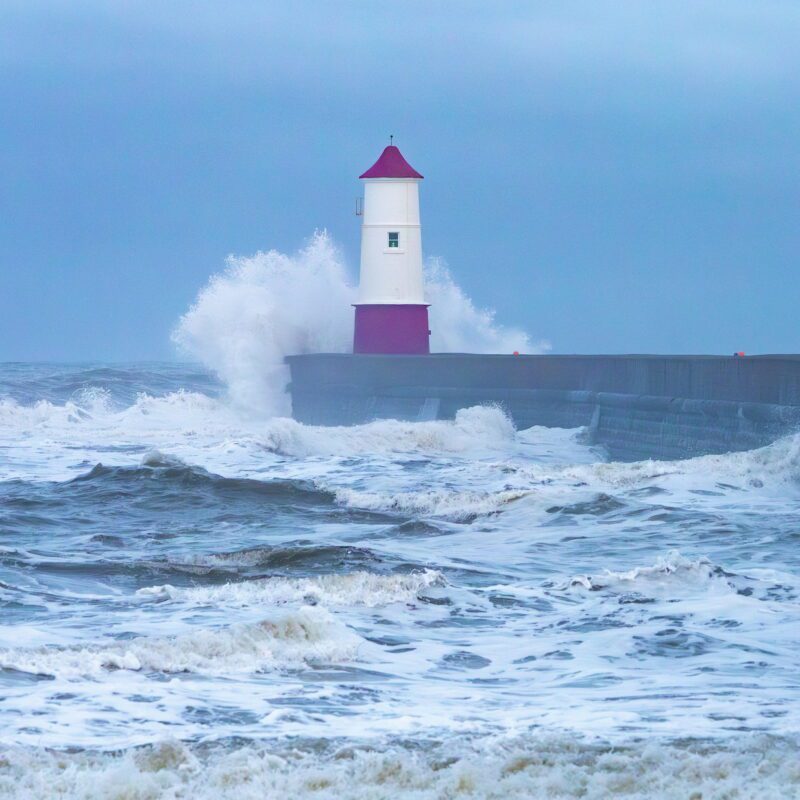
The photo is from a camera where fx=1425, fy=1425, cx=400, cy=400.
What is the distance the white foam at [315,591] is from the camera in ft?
23.7

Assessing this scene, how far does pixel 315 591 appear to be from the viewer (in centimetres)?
739

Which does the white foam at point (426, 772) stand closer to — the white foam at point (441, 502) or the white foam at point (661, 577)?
the white foam at point (661, 577)

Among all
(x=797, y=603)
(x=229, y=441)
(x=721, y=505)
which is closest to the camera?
(x=797, y=603)

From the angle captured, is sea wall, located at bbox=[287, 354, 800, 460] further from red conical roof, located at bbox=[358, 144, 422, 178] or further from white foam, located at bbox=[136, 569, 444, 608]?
white foam, located at bbox=[136, 569, 444, 608]

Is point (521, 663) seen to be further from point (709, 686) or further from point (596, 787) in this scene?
point (596, 787)

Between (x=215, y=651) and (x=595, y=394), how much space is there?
12.2 metres

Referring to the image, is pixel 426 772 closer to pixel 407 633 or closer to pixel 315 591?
pixel 407 633

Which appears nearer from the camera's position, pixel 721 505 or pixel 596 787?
pixel 596 787

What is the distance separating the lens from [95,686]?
5.36 meters

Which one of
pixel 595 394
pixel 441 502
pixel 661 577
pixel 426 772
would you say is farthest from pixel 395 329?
pixel 426 772

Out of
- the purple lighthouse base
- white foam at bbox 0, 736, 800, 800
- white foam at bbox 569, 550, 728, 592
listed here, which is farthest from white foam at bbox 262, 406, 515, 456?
white foam at bbox 0, 736, 800, 800

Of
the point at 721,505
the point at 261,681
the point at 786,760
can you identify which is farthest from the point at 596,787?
the point at 721,505

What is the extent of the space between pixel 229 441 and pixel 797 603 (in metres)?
11.5

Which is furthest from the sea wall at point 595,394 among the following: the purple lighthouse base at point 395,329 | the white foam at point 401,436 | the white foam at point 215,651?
the white foam at point 215,651
